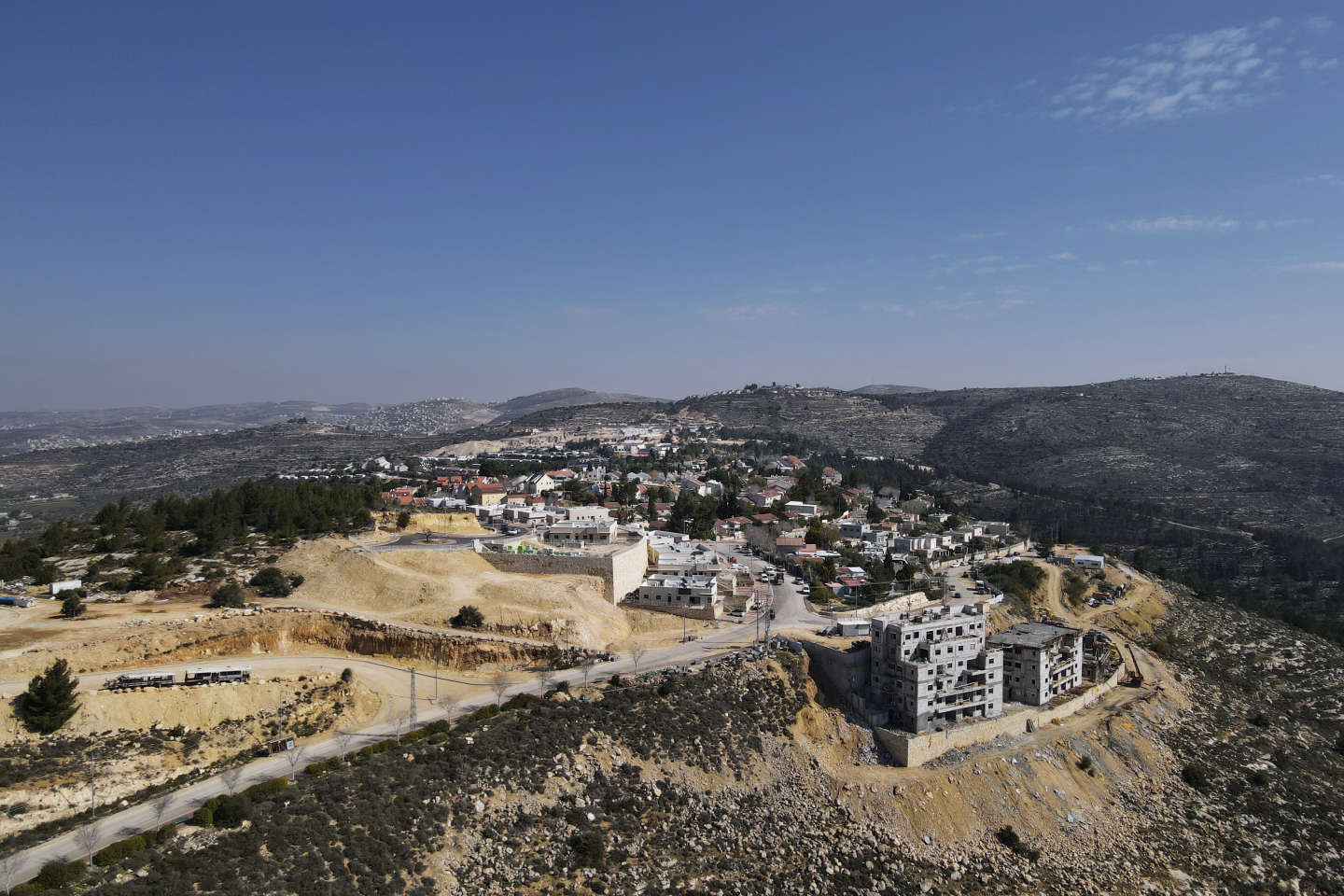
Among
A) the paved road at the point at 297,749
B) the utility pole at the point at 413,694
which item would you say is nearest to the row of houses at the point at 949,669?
the paved road at the point at 297,749

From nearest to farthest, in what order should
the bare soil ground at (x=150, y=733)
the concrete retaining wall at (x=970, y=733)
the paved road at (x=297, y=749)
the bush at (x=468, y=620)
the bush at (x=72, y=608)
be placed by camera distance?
1. the paved road at (x=297, y=749)
2. the bare soil ground at (x=150, y=733)
3. the concrete retaining wall at (x=970, y=733)
4. the bush at (x=72, y=608)
5. the bush at (x=468, y=620)

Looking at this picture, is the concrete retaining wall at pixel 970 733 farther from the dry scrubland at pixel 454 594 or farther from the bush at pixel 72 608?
the bush at pixel 72 608

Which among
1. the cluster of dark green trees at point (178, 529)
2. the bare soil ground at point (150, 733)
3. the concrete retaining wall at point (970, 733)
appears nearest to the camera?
the bare soil ground at point (150, 733)

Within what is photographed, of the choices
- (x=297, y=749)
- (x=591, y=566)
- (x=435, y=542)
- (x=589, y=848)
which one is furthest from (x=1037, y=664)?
(x=435, y=542)

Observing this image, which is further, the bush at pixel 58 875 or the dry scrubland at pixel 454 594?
the dry scrubland at pixel 454 594

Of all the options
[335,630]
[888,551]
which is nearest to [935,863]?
[335,630]

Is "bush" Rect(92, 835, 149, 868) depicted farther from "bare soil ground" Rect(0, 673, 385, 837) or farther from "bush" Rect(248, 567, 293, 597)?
"bush" Rect(248, 567, 293, 597)

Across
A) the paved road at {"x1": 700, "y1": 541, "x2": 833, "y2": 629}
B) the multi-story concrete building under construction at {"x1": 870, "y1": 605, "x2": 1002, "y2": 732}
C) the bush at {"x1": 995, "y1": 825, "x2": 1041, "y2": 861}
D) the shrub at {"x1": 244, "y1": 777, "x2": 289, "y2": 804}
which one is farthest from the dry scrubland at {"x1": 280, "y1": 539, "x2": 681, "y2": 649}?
the bush at {"x1": 995, "y1": 825, "x2": 1041, "y2": 861}
